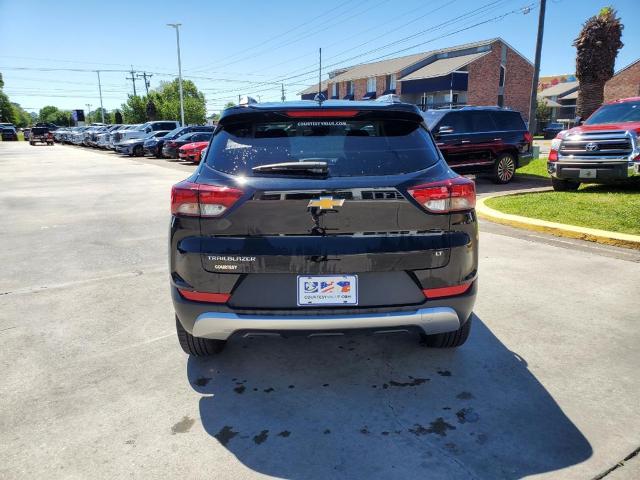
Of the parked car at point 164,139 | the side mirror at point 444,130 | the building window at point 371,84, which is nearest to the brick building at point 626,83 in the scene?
the building window at point 371,84

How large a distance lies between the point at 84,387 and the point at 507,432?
8.74 feet

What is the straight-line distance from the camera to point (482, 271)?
5586 mm

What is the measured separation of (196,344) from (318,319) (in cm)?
111

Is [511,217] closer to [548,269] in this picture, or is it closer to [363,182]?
[548,269]

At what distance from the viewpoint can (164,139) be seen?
28203 millimetres

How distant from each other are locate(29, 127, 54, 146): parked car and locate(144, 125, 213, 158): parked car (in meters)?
26.9

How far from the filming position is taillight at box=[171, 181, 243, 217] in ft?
9.12

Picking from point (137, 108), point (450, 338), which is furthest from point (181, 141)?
point (137, 108)

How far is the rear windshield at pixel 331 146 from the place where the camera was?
115 inches

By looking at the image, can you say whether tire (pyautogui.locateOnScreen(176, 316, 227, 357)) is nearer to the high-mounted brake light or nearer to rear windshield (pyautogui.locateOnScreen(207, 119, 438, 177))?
rear windshield (pyautogui.locateOnScreen(207, 119, 438, 177))

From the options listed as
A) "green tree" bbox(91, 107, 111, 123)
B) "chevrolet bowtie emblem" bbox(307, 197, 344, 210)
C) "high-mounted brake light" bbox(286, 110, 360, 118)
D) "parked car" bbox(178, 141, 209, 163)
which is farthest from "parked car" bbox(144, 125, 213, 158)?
"green tree" bbox(91, 107, 111, 123)

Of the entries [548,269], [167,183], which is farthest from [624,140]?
[167,183]

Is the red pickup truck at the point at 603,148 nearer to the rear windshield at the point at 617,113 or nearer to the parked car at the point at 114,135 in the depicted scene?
the rear windshield at the point at 617,113

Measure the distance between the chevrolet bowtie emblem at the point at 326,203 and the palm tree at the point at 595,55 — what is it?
89.3 feet
